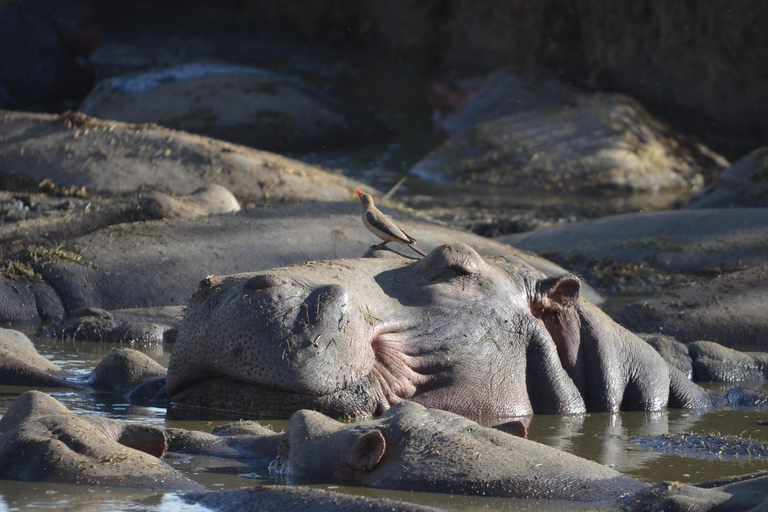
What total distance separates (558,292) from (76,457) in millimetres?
2539

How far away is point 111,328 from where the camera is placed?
7.21 meters

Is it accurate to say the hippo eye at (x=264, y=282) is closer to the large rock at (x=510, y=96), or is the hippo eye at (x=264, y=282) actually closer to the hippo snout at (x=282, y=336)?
the hippo snout at (x=282, y=336)

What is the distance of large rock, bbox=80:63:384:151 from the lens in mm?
17812

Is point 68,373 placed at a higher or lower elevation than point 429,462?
higher

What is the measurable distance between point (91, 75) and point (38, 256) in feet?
40.4

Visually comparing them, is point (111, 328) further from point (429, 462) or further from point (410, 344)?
point (429, 462)

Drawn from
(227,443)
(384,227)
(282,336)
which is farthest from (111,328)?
(227,443)

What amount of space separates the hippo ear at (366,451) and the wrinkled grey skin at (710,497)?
83 cm

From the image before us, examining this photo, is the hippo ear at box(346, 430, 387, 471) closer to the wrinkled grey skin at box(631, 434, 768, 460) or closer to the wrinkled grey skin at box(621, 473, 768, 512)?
the wrinkled grey skin at box(621, 473, 768, 512)

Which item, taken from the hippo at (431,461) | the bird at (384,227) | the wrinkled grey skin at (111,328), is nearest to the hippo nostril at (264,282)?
the hippo at (431,461)

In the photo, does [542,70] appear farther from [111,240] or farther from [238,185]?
[111,240]

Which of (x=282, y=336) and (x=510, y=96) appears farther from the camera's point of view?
(x=510, y=96)

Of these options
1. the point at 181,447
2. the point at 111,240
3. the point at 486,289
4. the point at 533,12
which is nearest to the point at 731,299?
the point at 486,289

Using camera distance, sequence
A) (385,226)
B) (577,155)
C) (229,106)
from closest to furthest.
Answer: (385,226) → (577,155) → (229,106)
